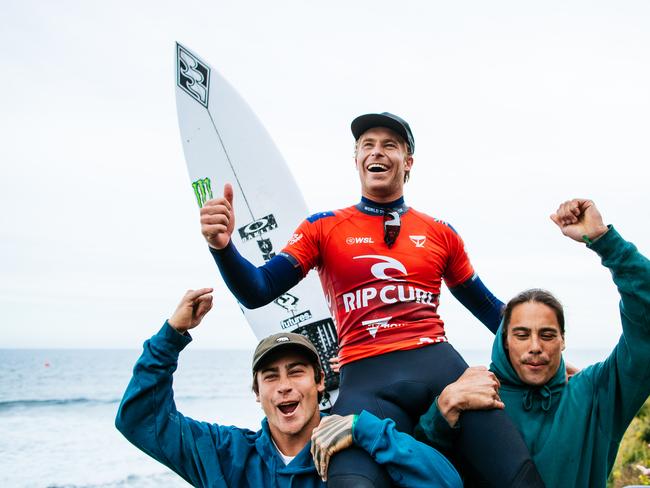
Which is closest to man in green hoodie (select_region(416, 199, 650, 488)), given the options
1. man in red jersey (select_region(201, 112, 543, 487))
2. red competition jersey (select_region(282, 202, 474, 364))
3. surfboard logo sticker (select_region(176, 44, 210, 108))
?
man in red jersey (select_region(201, 112, 543, 487))

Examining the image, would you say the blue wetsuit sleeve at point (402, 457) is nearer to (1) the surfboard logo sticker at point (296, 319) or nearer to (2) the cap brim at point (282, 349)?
(2) the cap brim at point (282, 349)

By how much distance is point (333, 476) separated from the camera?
74.0 inches

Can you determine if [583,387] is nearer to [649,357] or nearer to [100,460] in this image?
[649,357]

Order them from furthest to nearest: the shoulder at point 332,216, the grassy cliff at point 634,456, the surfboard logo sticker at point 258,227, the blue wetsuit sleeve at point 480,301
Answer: the grassy cliff at point 634,456 < the surfboard logo sticker at point 258,227 < the blue wetsuit sleeve at point 480,301 < the shoulder at point 332,216

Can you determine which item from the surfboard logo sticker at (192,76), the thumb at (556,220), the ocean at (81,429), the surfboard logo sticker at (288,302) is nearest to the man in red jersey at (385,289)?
the thumb at (556,220)

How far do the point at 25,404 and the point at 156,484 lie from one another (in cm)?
1596

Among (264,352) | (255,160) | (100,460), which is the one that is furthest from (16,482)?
(264,352)

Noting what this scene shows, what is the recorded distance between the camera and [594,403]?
2205mm

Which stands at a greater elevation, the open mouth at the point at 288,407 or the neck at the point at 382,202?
the neck at the point at 382,202

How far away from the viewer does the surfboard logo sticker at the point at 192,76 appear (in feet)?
17.4

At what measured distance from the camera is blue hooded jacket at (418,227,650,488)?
205cm

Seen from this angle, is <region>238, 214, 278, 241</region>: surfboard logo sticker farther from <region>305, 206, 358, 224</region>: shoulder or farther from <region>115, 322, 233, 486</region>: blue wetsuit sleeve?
<region>115, 322, 233, 486</region>: blue wetsuit sleeve

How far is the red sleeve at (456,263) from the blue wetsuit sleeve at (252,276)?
77 centimetres

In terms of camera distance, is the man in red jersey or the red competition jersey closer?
the man in red jersey
